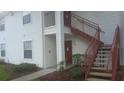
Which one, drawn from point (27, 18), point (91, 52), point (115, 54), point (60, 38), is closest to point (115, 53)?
point (115, 54)

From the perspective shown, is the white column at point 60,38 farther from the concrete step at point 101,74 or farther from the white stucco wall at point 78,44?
the concrete step at point 101,74

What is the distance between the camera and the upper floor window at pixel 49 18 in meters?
4.12

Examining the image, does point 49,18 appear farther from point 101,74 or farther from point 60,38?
point 101,74

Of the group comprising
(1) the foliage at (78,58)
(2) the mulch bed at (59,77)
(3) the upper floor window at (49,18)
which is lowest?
(2) the mulch bed at (59,77)

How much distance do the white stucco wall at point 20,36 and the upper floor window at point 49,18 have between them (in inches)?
4.3

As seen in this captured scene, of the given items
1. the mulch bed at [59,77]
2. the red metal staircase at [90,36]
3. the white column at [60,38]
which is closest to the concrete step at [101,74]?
the red metal staircase at [90,36]

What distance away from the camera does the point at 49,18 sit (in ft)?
13.5

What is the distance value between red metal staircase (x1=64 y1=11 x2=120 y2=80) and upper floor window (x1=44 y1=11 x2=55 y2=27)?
0.74 feet

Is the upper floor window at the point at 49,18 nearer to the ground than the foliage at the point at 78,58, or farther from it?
farther from it

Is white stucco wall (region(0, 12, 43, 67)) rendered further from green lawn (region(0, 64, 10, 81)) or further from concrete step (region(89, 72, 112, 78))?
concrete step (region(89, 72, 112, 78))
